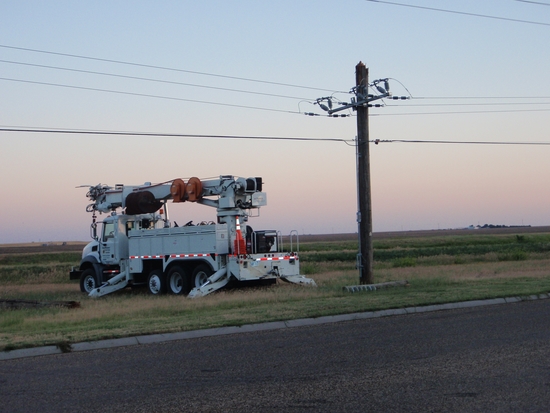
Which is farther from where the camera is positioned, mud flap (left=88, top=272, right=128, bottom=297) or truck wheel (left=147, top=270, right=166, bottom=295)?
mud flap (left=88, top=272, right=128, bottom=297)

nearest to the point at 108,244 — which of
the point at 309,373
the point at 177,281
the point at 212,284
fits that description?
the point at 177,281

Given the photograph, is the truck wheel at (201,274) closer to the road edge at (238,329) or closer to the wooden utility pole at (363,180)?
the wooden utility pole at (363,180)

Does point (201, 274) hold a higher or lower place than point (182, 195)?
lower

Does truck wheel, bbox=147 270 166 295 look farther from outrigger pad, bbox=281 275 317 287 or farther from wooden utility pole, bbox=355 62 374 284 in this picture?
wooden utility pole, bbox=355 62 374 284

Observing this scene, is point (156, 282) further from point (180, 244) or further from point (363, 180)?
point (363, 180)

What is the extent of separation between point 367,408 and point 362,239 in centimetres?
1459

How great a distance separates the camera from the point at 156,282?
22609mm

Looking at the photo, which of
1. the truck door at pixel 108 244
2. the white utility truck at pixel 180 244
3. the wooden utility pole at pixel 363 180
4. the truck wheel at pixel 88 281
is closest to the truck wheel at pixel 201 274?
the white utility truck at pixel 180 244

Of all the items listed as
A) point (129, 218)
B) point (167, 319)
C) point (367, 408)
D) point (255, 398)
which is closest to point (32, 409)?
point (255, 398)

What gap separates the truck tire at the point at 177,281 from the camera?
21594 mm

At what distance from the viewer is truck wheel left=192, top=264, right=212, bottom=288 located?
69.0 feet

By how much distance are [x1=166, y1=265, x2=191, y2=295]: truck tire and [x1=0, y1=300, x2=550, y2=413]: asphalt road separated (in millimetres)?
9726

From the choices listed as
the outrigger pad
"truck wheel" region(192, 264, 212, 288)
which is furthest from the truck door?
the outrigger pad

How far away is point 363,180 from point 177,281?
263 inches
